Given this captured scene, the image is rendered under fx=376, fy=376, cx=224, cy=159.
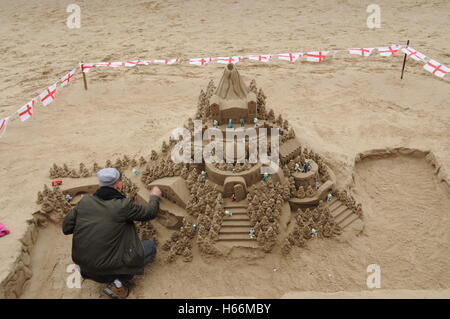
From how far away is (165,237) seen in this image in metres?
7.47

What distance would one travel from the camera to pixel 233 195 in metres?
7.70

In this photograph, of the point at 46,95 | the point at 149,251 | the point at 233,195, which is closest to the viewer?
the point at 149,251

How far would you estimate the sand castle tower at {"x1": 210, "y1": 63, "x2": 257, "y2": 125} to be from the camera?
8.49m

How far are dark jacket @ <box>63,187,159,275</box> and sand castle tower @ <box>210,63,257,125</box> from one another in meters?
3.46

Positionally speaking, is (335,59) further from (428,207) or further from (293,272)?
(293,272)

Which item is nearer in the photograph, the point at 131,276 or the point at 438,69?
the point at 131,276

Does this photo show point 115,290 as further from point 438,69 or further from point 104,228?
point 438,69

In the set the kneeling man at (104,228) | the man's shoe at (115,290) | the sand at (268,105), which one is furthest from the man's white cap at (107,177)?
the sand at (268,105)

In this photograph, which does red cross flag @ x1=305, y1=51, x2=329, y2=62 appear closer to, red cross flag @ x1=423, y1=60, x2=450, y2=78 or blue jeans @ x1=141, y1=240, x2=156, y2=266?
red cross flag @ x1=423, y1=60, x2=450, y2=78

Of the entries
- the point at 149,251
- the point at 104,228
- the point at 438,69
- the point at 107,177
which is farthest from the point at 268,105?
the point at 104,228

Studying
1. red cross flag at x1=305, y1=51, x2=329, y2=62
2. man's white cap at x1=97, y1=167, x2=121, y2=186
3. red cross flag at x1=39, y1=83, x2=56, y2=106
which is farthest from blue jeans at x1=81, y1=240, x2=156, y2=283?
red cross flag at x1=305, y1=51, x2=329, y2=62

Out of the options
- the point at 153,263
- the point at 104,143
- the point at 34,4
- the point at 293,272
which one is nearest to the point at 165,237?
the point at 153,263

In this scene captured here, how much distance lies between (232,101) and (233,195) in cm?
230

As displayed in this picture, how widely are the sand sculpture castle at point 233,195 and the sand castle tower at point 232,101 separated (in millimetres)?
23
